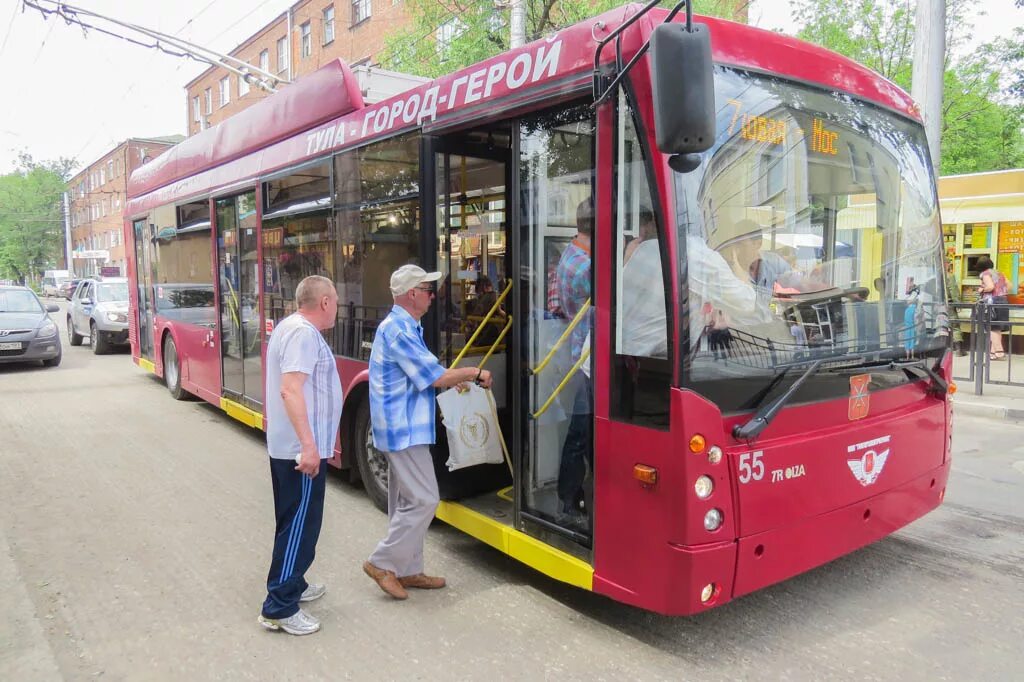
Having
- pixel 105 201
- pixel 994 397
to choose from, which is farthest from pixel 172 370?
pixel 105 201

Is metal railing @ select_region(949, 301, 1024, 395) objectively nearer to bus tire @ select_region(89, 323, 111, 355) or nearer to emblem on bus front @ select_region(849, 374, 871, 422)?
emblem on bus front @ select_region(849, 374, 871, 422)

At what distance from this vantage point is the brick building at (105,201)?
55438 millimetres

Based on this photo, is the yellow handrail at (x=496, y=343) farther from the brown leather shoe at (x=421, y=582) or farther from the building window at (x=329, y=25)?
the building window at (x=329, y=25)

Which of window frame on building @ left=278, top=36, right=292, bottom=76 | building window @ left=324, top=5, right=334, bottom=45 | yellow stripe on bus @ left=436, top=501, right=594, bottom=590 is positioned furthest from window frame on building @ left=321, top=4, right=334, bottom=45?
yellow stripe on bus @ left=436, top=501, right=594, bottom=590

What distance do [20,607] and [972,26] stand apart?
2404cm

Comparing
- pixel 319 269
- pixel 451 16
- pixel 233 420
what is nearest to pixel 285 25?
pixel 451 16

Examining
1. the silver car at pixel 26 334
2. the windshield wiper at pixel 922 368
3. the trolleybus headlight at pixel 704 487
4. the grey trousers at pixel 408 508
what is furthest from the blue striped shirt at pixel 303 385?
the silver car at pixel 26 334

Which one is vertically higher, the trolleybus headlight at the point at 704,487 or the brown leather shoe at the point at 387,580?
the trolleybus headlight at the point at 704,487

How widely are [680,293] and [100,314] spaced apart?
16.0 metres

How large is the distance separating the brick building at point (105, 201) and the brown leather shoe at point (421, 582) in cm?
5485

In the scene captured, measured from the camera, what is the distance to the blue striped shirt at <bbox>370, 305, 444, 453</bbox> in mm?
3805

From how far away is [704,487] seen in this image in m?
3.04

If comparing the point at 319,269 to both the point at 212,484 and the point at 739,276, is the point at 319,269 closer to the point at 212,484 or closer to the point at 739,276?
the point at 212,484

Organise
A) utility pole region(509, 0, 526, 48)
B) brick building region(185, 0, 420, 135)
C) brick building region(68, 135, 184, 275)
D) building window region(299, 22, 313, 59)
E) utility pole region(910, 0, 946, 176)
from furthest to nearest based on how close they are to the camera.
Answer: brick building region(68, 135, 184, 275) < building window region(299, 22, 313, 59) < brick building region(185, 0, 420, 135) < utility pole region(509, 0, 526, 48) < utility pole region(910, 0, 946, 176)
